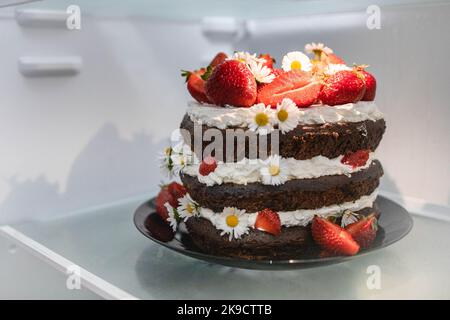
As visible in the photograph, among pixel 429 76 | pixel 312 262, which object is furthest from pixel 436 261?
pixel 429 76

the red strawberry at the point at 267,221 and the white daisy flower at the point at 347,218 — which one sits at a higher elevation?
the red strawberry at the point at 267,221

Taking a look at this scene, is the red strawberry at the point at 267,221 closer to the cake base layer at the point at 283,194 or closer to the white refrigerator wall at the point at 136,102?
the cake base layer at the point at 283,194

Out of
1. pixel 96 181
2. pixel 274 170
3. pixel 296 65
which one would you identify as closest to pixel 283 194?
pixel 274 170

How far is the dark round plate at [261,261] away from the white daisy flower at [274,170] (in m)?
0.14

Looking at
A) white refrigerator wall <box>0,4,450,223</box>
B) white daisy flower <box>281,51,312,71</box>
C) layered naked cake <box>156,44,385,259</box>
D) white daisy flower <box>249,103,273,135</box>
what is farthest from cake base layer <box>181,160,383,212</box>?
white refrigerator wall <box>0,4,450,223</box>

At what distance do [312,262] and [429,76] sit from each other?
0.59 metres

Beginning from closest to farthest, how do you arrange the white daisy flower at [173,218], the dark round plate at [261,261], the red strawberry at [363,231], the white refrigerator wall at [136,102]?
the dark round plate at [261,261] → the red strawberry at [363,231] → the white daisy flower at [173,218] → the white refrigerator wall at [136,102]

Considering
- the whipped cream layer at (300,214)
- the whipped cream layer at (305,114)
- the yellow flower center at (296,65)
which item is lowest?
the whipped cream layer at (300,214)

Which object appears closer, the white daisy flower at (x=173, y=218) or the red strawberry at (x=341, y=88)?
the red strawberry at (x=341, y=88)

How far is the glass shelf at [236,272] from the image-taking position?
2.82 ft

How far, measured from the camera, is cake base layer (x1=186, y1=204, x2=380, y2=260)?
0.92 meters

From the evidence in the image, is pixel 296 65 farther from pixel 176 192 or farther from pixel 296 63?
pixel 176 192

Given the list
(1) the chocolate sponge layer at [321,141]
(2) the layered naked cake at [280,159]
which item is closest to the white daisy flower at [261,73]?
(2) the layered naked cake at [280,159]
